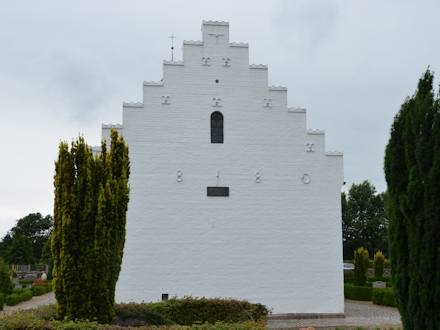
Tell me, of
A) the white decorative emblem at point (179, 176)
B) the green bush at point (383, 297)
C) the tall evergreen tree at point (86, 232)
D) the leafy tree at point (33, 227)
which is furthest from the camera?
the leafy tree at point (33, 227)

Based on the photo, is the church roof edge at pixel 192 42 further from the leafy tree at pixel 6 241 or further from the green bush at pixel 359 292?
the leafy tree at pixel 6 241

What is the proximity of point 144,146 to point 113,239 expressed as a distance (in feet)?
20.3

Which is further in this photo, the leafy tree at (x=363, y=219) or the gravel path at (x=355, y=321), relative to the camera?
the leafy tree at (x=363, y=219)

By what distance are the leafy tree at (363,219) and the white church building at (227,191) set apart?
97.0ft

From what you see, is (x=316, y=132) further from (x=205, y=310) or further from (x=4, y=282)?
Result: (x=4, y=282)

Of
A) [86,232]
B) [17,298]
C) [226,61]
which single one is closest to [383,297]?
[226,61]

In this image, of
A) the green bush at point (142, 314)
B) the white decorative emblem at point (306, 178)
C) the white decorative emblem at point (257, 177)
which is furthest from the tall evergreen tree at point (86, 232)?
the white decorative emblem at point (306, 178)

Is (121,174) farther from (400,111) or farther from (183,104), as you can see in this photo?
(183,104)

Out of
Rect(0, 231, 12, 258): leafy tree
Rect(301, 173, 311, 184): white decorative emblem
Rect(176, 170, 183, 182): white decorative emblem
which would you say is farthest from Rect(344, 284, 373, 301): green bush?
Rect(0, 231, 12, 258): leafy tree

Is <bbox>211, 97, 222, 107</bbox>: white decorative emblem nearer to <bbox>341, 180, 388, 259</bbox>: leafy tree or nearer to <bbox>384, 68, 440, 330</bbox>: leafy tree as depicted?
<bbox>384, 68, 440, 330</bbox>: leafy tree

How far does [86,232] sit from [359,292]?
1452 cm

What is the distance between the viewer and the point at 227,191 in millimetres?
15164

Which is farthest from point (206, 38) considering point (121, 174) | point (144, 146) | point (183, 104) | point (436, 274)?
point (436, 274)

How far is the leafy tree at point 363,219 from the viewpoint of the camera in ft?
146
